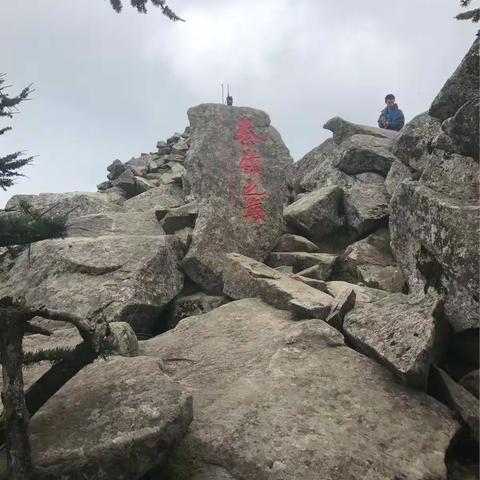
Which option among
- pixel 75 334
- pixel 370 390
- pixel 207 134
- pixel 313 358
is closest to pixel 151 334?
pixel 75 334

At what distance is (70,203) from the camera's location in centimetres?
2447

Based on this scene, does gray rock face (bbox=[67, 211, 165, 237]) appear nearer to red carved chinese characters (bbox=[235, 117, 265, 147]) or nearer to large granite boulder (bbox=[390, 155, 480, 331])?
red carved chinese characters (bbox=[235, 117, 265, 147])

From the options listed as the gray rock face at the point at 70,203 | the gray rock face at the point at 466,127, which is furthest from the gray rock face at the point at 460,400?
the gray rock face at the point at 70,203

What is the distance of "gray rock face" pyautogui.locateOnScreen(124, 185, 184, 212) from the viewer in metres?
25.0

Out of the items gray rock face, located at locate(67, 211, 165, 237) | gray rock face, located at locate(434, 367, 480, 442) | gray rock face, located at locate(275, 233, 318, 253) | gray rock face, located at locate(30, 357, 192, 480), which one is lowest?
gray rock face, located at locate(434, 367, 480, 442)

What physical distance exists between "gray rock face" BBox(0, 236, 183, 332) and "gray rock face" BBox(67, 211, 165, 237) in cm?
216

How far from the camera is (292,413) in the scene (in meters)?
8.77

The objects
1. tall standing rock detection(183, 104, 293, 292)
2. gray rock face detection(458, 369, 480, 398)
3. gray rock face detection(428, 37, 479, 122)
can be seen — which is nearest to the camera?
gray rock face detection(458, 369, 480, 398)

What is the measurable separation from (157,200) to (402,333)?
1834 cm

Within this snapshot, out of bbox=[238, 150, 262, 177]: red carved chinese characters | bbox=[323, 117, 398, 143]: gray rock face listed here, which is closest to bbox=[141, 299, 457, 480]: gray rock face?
bbox=[238, 150, 262, 177]: red carved chinese characters

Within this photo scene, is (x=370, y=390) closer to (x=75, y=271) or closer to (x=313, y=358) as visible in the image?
(x=313, y=358)

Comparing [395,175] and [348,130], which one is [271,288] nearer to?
[395,175]

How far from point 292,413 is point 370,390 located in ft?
5.60

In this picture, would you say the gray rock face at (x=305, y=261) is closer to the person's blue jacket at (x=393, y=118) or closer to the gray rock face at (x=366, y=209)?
the gray rock face at (x=366, y=209)
